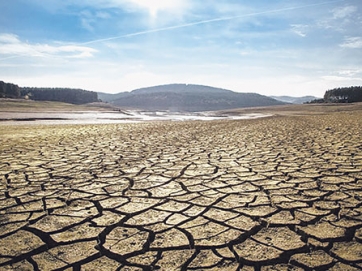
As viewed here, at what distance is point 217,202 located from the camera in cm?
268

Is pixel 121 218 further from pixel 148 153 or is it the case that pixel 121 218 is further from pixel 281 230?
pixel 148 153

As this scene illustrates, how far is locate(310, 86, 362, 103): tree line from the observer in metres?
54.8

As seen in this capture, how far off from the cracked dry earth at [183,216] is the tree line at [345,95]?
6090 cm

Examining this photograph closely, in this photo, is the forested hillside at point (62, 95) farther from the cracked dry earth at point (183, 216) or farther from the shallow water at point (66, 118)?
the cracked dry earth at point (183, 216)

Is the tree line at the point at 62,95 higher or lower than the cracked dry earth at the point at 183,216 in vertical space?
higher

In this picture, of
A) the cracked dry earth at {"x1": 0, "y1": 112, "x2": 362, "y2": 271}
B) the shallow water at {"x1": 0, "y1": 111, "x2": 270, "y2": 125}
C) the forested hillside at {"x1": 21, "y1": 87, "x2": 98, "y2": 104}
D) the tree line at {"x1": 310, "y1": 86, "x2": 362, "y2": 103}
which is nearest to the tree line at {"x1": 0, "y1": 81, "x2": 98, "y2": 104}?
the forested hillside at {"x1": 21, "y1": 87, "x2": 98, "y2": 104}

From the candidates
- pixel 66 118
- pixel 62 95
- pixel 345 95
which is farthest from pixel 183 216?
pixel 62 95

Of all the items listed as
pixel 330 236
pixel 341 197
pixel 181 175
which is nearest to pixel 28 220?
pixel 181 175

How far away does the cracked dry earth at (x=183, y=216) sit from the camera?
5.67ft

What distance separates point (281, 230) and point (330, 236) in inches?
13.6

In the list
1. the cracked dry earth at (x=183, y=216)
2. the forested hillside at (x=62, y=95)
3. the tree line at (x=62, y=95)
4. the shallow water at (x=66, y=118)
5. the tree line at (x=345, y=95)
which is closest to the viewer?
the cracked dry earth at (x=183, y=216)

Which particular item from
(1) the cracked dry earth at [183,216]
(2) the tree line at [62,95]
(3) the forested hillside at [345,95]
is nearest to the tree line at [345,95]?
(3) the forested hillside at [345,95]

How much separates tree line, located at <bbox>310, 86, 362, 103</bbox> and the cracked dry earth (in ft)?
200

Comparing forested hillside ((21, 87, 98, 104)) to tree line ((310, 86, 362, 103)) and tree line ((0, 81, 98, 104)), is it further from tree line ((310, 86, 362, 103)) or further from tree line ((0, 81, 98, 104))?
tree line ((310, 86, 362, 103))
